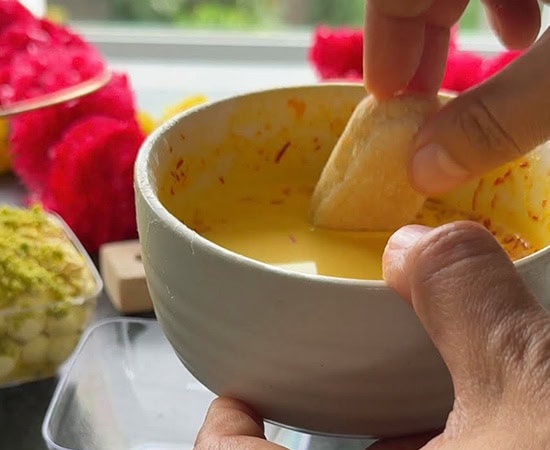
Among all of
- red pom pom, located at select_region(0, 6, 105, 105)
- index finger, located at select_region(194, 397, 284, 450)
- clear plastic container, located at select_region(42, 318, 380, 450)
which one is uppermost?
red pom pom, located at select_region(0, 6, 105, 105)

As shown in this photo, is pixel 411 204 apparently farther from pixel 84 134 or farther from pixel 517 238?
pixel 84 134

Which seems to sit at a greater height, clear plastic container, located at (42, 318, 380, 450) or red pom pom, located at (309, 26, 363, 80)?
red pom pom, located at (309, 26, 363, 80)

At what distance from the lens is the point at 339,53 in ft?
2.67

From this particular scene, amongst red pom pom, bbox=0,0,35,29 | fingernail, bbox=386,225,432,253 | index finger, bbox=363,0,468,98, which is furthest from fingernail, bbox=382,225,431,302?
red pom pom, bbox=0,0,35,29

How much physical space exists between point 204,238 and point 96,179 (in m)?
0.27

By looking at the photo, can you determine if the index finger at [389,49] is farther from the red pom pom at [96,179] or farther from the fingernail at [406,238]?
the red pom pom at [96,179]

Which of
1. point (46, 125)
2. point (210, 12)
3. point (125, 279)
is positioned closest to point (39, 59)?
point (46, 125)

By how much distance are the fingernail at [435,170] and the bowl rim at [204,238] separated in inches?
2.0

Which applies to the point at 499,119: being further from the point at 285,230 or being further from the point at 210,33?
the point at 210,33

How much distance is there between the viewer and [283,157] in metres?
0.60

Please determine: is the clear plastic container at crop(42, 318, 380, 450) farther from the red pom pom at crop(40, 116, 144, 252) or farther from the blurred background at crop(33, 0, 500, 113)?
the blurred background at crop(33, 0, 500, 113)

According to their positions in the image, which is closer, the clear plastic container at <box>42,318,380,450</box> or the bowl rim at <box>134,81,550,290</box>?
the bowl rim at <box>134,81,550,290</box>

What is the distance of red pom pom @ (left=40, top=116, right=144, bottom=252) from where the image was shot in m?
0.69

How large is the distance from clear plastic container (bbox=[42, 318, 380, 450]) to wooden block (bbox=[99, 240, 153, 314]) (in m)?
0.03
